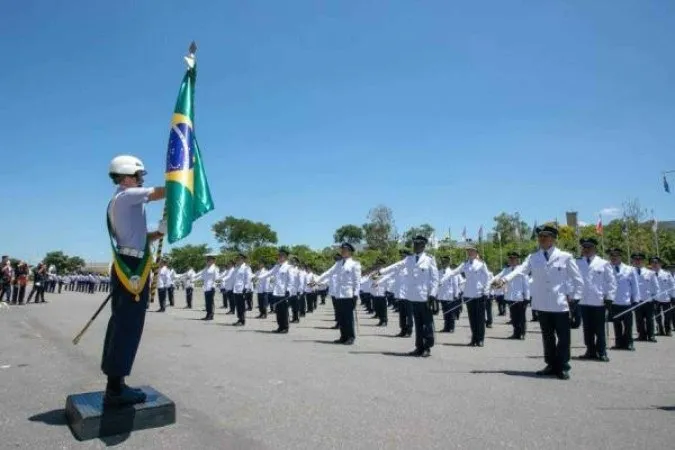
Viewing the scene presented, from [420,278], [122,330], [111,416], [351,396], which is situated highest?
[420,278]

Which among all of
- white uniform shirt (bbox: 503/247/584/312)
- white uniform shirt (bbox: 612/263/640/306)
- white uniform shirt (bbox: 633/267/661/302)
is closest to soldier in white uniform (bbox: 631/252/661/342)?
white uniform shirt (bbox: 633/267/661/302)

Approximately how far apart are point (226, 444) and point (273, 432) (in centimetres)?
46

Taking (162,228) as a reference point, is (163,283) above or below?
below

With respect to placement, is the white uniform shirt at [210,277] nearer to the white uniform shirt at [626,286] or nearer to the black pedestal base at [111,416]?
the white uniform shirt at [626,286]

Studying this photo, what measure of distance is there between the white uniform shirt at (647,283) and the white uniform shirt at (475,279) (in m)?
4.01

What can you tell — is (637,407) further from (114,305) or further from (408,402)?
(114,305)

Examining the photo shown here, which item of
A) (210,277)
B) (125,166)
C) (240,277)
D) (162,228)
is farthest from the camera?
(240,277)

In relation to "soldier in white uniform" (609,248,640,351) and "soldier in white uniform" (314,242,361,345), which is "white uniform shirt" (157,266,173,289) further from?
"soldier in white uniform" (609,248,640,351)

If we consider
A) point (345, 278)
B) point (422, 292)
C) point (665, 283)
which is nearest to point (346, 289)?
point (345, 278)

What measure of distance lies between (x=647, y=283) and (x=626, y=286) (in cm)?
190

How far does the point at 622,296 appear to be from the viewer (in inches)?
473

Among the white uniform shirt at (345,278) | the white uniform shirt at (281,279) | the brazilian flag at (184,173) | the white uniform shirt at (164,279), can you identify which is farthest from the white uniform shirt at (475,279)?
the white uniform shirt at (164,279)

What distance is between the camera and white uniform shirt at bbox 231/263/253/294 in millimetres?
17952

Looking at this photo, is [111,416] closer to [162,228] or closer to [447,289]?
[162,228]
